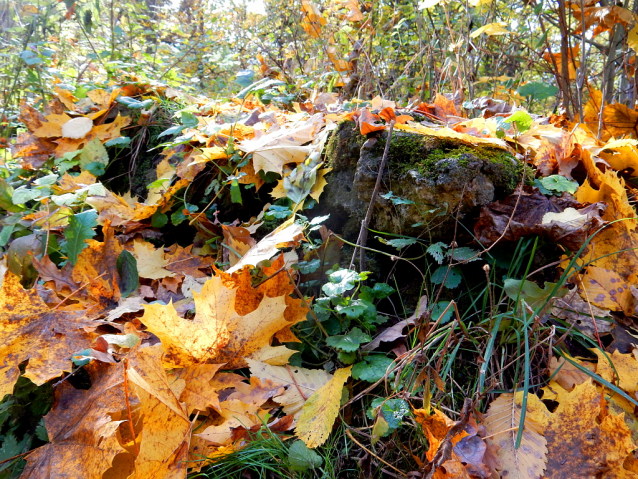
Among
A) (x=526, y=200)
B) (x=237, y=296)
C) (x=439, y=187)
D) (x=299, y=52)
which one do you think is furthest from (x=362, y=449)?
(x=299, y=52)

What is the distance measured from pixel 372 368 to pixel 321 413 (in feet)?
0.60

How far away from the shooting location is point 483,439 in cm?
90

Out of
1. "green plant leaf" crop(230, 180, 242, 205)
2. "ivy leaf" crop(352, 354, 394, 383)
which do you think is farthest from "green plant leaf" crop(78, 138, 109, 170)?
"ivy leaf" crop(352, 354, 394, 383)

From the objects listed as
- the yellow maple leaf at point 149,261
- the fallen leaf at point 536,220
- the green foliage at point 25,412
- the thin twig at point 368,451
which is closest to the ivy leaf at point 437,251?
the fallen leaf at point 536,220

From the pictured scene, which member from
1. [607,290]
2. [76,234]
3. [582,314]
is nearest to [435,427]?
[582,314]

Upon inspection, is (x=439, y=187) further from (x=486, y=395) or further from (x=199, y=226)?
(x=199, y=226)

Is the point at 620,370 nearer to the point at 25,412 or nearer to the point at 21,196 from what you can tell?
the point at 25,412

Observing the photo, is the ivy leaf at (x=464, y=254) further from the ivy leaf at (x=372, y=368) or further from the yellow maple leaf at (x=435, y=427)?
the yellow maple leaf at (x=435, y=427)

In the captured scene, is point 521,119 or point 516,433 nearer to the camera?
point 516,433

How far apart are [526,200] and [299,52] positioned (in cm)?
353

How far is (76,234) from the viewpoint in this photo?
1.55 metres

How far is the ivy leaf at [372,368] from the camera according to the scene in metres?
1.06

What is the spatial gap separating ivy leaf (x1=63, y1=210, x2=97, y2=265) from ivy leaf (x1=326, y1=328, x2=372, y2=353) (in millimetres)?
1028

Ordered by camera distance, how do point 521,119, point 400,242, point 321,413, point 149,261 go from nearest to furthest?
1. point 321,413
2. point 400,242
3. point 521,119
4. point 149,261
